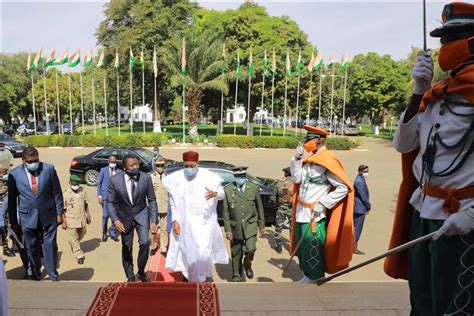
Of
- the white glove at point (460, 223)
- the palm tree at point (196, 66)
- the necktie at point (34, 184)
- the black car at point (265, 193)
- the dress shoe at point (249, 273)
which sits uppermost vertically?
the palm tree at point (196, 66)

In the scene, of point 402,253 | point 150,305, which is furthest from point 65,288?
point 402,253

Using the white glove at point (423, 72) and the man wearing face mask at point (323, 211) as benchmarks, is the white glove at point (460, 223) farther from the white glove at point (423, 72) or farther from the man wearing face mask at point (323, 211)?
the man wearing face mask at point (323, 211)

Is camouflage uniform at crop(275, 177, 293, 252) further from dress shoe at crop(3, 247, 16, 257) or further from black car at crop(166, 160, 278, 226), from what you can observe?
dress shoe at crop(3, 247, 16, 257)

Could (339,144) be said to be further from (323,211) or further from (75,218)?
(323,211)

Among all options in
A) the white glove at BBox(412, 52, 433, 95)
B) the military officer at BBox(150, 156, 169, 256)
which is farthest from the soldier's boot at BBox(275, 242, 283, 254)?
the white glove at BBox(412, 52, 433, 95)

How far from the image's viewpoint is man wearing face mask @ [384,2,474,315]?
2.59 m

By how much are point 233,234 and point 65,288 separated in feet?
8.81

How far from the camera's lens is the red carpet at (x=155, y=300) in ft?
11.6

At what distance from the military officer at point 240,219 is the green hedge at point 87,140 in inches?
1055

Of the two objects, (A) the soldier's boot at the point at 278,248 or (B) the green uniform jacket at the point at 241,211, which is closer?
(B) the green uniform jacket at the point at 241,211

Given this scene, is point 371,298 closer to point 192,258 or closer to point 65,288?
point 192,258

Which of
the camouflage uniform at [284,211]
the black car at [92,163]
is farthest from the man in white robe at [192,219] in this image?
the black car at [92,163]

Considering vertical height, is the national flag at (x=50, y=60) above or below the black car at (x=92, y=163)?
above

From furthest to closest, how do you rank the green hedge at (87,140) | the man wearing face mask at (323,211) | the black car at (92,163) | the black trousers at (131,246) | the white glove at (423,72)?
the green hedge at (87,140)
the black car at (92,163)
the black trousers at (131,246)
the man wearing face mask at (323,211)
the white glove at (423,72)
